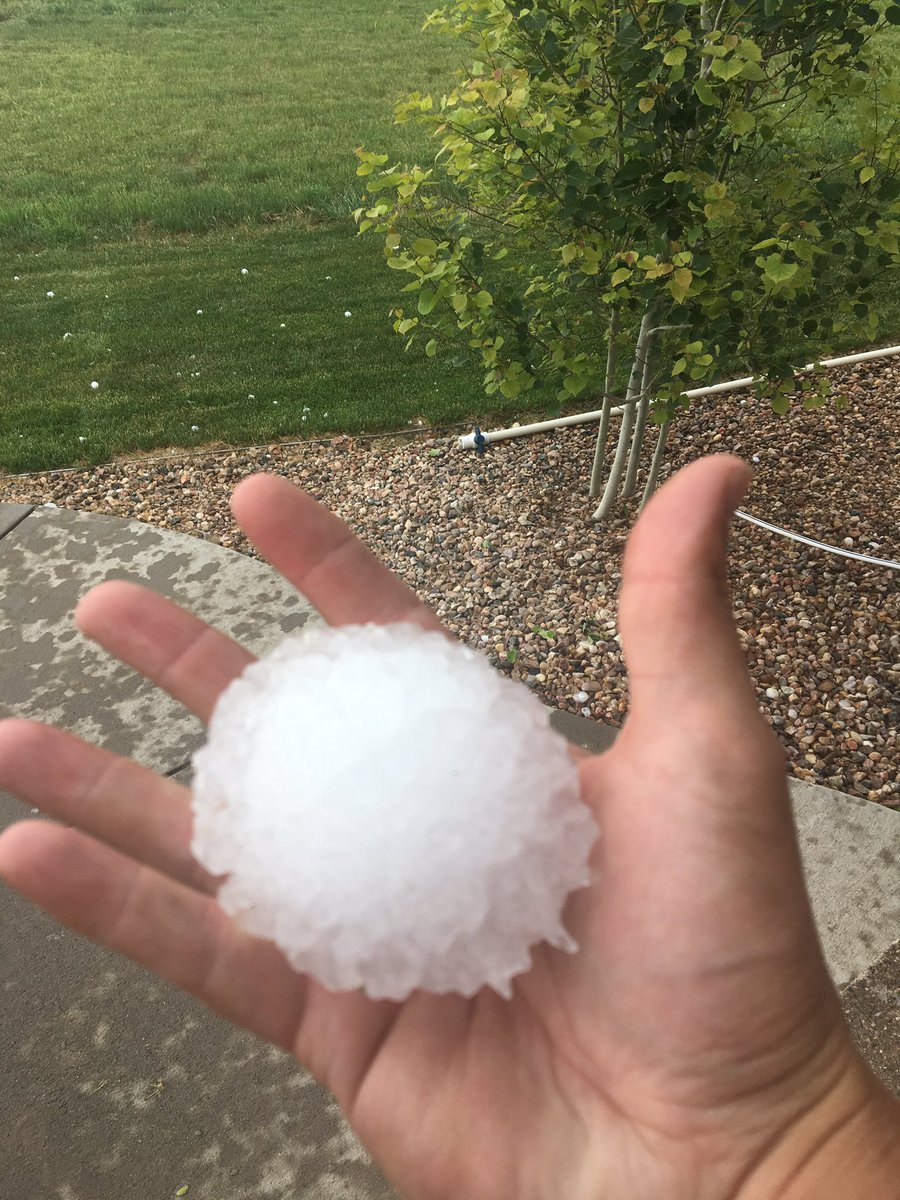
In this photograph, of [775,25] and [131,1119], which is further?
[775,25]

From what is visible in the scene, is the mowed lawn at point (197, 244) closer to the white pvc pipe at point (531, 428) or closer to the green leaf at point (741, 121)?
the white pvc pipe at point (531, 428)

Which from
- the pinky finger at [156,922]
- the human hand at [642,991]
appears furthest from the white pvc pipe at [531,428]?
the pinky finger at [156,922]

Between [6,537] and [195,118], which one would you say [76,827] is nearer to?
[6,537]

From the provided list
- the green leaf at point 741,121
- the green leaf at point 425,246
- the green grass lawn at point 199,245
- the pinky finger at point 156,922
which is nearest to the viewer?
the pinky finger at point 156,922

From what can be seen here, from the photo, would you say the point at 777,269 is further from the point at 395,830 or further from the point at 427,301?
the point at 395,830

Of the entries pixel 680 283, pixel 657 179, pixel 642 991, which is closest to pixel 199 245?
pixel 657 179

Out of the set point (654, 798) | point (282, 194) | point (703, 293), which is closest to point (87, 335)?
point (282, 194)

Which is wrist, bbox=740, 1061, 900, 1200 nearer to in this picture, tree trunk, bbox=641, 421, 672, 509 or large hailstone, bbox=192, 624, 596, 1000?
large hailstone, bbox=192, 624, 596, 1000
